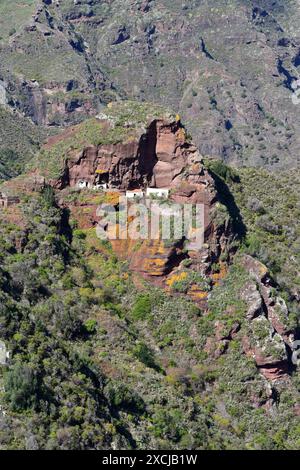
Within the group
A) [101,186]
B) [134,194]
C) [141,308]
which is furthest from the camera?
[101,186]

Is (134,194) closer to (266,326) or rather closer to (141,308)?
(141,308)

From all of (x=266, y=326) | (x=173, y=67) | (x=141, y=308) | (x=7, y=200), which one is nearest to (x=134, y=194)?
(x=141, y=308)

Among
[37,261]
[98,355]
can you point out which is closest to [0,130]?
[37,261]

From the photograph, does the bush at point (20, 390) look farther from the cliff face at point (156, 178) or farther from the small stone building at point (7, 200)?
the small stone building at point (7, 200)

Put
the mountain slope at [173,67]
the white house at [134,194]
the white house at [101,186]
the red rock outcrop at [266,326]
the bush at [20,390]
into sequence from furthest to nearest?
the mountain slope at [173,67], the white house at [101,186], the white house at [134,194], the red rock outcrop at [266,326], the bush at [20,390]

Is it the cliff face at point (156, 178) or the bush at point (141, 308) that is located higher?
the cliff face at point (156, 178)

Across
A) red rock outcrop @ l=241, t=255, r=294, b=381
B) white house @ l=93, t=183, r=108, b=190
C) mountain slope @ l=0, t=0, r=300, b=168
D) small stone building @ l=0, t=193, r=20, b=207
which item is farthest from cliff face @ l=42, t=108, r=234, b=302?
mountain slope @ l=0, t=0, r=300, b=168

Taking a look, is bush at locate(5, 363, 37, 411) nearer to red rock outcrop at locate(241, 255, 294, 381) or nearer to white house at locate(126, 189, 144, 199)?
red rock outcrop at locate(241, 255, 294, 381)

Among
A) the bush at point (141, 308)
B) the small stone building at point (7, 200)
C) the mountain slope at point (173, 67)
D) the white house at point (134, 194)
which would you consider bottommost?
the bush at point (141, 308)

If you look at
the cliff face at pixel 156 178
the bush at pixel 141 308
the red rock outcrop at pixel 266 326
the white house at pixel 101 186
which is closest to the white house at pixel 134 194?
the cliff face at pixel 156 178

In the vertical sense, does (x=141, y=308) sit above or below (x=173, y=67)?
below
